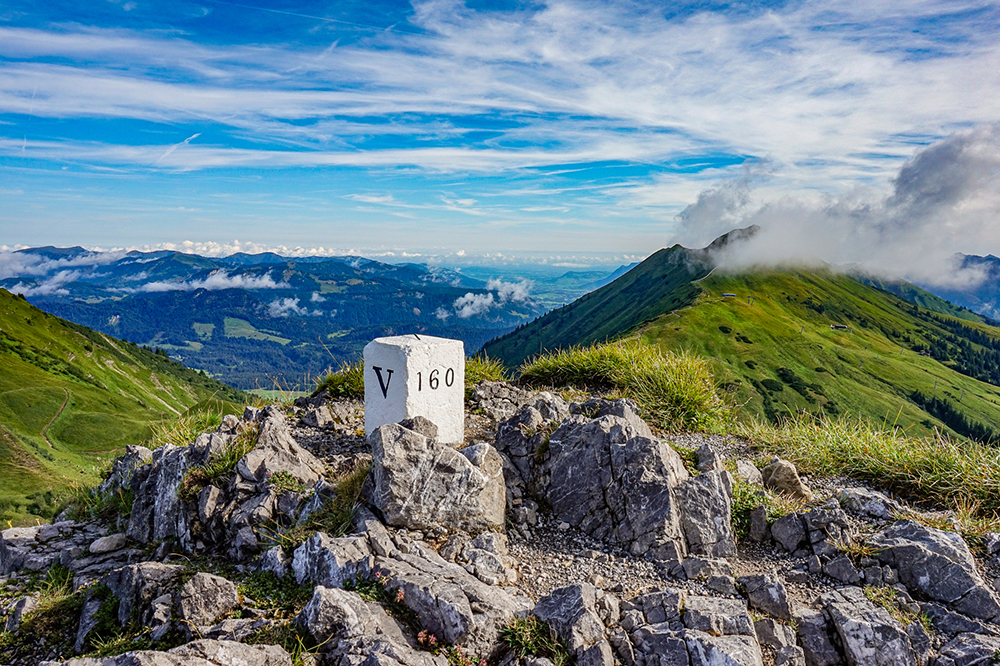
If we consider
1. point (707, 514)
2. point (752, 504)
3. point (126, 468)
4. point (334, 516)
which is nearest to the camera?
point (334, 516)

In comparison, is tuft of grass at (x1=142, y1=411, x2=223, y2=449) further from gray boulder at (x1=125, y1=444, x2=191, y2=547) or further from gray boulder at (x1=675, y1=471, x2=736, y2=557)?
gray boulder at (x1=675, y1=471, x2=736, y2=557)

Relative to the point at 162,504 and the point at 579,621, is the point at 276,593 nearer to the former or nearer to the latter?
the point at 579,621

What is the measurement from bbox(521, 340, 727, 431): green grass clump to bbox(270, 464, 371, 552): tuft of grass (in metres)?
8.15

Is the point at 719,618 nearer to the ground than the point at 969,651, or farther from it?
farther from it

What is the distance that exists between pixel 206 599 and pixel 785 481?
33.0ft

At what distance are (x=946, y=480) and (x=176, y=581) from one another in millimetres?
13651

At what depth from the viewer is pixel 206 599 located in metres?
6.90

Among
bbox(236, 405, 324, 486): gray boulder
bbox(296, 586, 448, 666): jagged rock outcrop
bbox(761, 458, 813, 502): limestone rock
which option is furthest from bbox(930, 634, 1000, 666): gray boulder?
bbox(236, 405, 324, 486): gray boulder

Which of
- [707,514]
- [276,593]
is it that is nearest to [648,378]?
[707,514]

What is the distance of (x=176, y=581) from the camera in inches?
301

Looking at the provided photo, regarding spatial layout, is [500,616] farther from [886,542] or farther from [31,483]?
[31,483]

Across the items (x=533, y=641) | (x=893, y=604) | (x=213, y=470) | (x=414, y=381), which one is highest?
(x=414, y=381)

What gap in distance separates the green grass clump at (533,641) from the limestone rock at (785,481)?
618cm

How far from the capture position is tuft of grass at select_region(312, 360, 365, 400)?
15.8 meters
